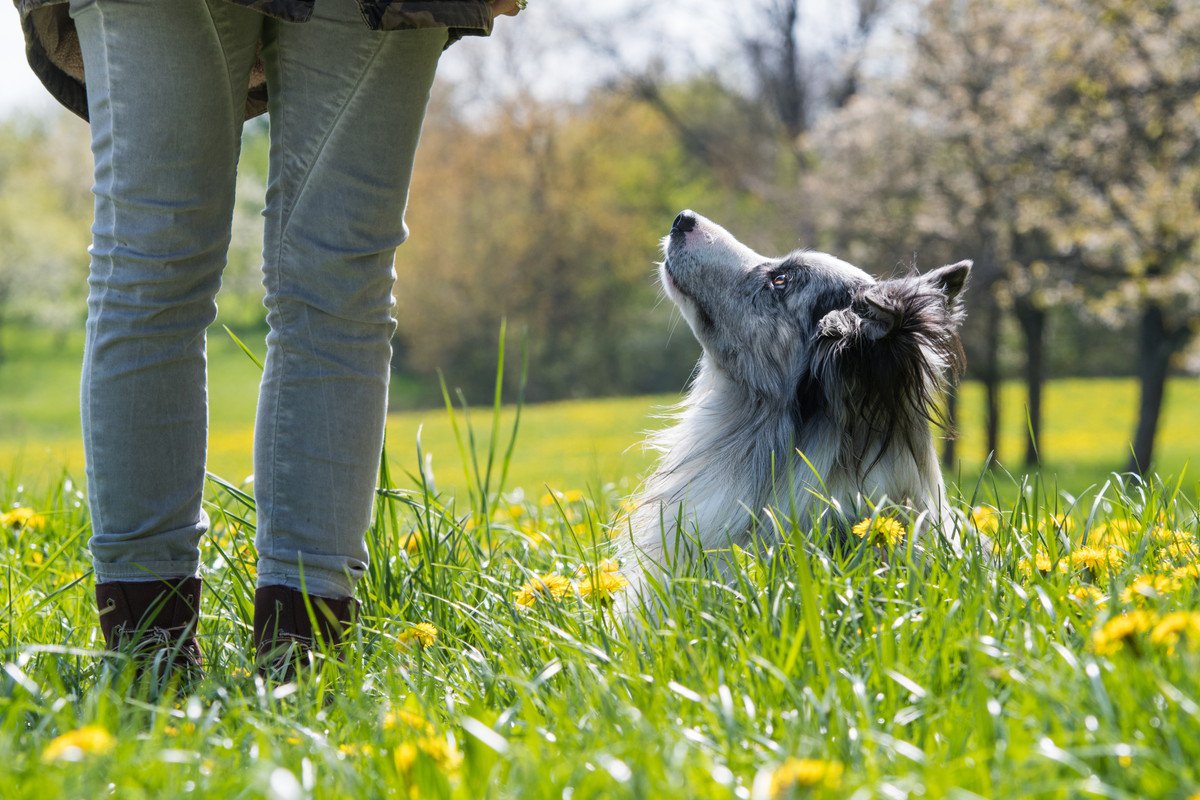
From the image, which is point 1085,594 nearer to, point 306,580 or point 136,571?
point 306,580

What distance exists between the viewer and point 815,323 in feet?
9.73

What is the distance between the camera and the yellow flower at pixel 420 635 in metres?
2.07

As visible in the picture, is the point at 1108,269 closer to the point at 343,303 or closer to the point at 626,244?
the point at 343,303

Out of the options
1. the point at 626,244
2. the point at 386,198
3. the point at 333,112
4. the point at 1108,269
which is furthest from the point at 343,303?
the point at 626,244

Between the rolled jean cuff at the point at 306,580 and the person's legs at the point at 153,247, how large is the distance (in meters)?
0.17

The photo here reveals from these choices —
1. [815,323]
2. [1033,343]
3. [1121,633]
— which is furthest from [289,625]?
[1033,343]

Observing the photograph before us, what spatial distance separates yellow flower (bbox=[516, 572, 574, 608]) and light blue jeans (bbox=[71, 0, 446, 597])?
34 centimetres

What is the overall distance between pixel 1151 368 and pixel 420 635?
11.6 meters

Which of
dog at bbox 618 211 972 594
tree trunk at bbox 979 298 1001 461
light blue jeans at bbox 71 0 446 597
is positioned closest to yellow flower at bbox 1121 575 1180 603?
dog at bbox 618 211 972 594

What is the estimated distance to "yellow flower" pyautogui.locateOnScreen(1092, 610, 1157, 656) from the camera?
4.75ft

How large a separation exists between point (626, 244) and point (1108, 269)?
63.2ft

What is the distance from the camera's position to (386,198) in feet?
6.69

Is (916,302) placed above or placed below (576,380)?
above

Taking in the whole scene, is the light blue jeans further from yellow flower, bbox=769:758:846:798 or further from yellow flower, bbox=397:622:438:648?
yellow flower, bbox=769:758:846:798
